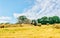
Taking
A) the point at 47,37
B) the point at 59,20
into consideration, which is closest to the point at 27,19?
the point at 59,20

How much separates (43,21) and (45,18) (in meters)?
5.67

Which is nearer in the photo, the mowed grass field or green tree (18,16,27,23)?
the mowed grass field

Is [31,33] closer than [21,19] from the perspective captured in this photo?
Yes

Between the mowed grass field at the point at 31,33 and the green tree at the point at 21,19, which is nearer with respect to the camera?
the mowed grass field at the point at 31,33

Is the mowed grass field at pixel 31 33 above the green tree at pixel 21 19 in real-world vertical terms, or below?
below

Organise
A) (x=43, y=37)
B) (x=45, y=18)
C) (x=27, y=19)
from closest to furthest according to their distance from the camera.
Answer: (x=43, y=37) < (x=27, y=19) < (x=45, y=18)

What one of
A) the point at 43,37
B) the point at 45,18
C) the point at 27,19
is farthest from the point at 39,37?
the point at 45,18

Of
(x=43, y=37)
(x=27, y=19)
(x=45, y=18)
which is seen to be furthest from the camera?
(x=45, y=18)

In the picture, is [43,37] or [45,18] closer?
[43,37]

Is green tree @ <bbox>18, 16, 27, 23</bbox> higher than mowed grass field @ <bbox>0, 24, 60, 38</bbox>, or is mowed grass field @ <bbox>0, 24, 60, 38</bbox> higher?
green tree @ <bbox>18, 16, 27, 23</bbox>

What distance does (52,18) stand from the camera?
Result: 5531 inches

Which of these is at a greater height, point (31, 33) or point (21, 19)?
point (21, 19)

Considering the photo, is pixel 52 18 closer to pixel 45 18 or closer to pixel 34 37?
pixel 45 18

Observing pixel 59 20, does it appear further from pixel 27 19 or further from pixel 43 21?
pixel 27 19
